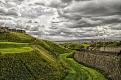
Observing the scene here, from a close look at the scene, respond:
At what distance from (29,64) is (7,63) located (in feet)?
22.0

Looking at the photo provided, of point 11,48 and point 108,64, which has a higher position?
point 11,48

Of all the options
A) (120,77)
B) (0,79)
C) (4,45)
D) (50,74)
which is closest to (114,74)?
(120,77)

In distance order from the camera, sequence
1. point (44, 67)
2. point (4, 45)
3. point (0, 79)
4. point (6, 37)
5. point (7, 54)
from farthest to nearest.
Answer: point (6, 37) < point (4, 45) < point (44, 67) < point (7, 54) < point (0, 79)

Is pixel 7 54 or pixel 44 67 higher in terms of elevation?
pixel 7 54

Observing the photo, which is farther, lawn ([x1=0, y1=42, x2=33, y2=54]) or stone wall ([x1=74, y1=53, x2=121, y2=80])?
lawn ([x1=0, y1=42, x2=33, y2=54])

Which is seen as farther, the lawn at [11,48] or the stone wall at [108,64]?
the lawn at [11,48]

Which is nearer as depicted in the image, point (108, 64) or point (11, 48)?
point (108, 64)

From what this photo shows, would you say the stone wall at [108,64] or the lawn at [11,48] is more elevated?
the lawn at [11,48]

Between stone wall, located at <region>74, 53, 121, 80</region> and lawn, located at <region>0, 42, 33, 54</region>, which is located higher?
lawn, located at <region>0, 42, 33, 54</region>

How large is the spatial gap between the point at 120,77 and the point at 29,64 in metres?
21.1

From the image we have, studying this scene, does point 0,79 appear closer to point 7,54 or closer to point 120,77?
point 7,54

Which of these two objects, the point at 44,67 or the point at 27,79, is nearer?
the point at 27,79

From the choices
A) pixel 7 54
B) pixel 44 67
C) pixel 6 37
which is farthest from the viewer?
pixel 6 37

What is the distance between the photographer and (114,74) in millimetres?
51219
